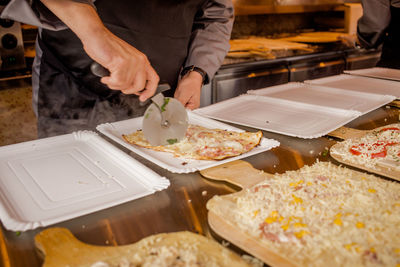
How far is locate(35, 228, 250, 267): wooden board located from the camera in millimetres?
729

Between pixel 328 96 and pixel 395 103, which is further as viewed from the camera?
pixel 328 96

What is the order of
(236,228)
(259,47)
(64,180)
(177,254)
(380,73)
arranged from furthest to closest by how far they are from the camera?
(259,47), (380,73), (64,180), (236,228), (177,254)

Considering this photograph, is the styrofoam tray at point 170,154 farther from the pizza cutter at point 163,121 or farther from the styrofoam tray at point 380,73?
the styrofoam tray at point 380,73

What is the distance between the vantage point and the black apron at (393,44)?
2895 mm

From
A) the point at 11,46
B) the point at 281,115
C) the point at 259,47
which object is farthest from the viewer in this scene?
the point at 259,47

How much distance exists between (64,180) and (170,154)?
36 cm

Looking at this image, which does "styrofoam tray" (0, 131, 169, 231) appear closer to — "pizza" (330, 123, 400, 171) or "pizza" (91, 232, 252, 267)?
"pizza" (91, 232, 252, 267)

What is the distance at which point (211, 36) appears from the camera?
2.18 metres

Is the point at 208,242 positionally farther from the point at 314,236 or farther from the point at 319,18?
the point at 319,18

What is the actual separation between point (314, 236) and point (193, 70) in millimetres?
1431

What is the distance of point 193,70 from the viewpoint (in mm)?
2062

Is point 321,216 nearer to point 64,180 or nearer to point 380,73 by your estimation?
point 64,180

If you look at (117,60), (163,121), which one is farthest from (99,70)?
(163,121)

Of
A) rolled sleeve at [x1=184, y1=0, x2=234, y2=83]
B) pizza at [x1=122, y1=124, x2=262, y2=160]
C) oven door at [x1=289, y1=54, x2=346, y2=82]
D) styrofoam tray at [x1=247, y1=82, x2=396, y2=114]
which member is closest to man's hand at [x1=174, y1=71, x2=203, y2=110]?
rolled sleeve at [x1=184, y1=0, x2=234, y2=83]
